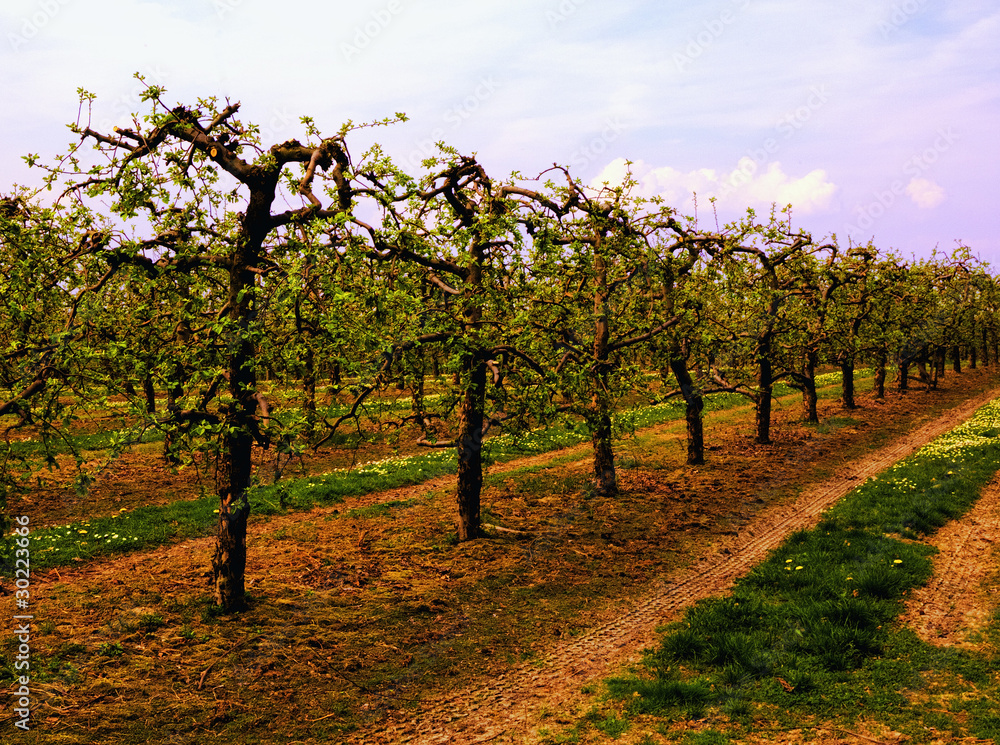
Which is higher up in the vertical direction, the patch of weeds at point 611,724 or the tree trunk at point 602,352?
the tree trunk at point 602,352

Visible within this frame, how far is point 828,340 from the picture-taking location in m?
30.5

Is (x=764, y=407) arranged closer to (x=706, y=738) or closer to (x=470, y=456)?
(x=470, y=456)

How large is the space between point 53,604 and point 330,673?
639 cm

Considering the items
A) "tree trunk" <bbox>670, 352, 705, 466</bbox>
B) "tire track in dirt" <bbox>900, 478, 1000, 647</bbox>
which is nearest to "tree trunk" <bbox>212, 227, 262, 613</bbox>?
"tire track in dirt" <bbox>900, 478, 1000, 647</bbox>

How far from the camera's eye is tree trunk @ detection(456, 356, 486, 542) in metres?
15.0

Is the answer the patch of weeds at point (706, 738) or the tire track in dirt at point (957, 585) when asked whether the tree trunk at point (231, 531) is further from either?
the tire track in dirt at point (957, 585)

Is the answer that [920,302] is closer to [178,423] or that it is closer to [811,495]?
[811,495]

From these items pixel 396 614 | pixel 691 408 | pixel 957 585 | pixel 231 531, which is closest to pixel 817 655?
pixel 957 585

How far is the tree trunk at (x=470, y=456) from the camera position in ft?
49.3

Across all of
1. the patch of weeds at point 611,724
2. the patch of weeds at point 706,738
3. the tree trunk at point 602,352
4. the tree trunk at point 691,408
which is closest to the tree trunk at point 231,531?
the patch of weeds at point 611,724

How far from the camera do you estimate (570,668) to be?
10188 millimetres

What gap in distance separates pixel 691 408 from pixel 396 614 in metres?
15.0

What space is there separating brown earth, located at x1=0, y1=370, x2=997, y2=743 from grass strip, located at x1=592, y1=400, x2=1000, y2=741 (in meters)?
0.94

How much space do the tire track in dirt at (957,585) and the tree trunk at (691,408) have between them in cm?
896
